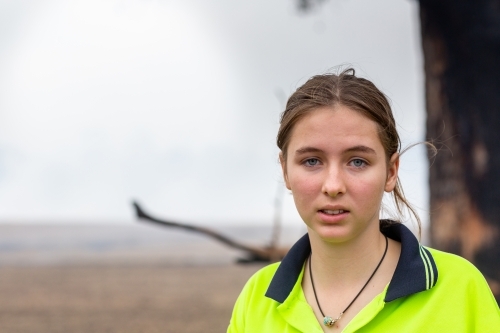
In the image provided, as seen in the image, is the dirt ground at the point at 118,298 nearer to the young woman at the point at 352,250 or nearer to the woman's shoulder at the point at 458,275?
the young woman at the point at 352,250

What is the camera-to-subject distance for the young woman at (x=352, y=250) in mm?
1499

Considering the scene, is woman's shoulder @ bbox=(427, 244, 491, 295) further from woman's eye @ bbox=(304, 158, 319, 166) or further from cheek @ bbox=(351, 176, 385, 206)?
woman's eye @ bbox=(304, 158, 319, 166)

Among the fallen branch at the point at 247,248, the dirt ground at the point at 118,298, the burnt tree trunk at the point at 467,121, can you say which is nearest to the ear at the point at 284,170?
the fallen branch at the point at 247,248

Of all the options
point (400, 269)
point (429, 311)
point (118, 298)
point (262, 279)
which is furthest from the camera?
point (118, 298)

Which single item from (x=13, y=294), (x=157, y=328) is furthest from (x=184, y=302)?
(x=13, y=294)

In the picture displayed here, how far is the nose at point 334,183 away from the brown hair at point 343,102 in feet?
0.43

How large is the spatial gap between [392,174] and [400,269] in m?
0.21

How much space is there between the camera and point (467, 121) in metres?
5.50

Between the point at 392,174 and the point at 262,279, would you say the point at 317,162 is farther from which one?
the point at 262,279

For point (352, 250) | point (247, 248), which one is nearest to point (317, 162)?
point (352, 250)

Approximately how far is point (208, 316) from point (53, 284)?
4.27 metres

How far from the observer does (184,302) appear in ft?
33.9

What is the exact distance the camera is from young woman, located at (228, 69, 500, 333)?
4.92ft

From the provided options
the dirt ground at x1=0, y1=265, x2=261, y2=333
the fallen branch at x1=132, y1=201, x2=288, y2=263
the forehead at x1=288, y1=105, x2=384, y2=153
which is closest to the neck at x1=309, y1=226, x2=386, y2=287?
the forehead at x1=288, y1=105, x2=384, y2=153
